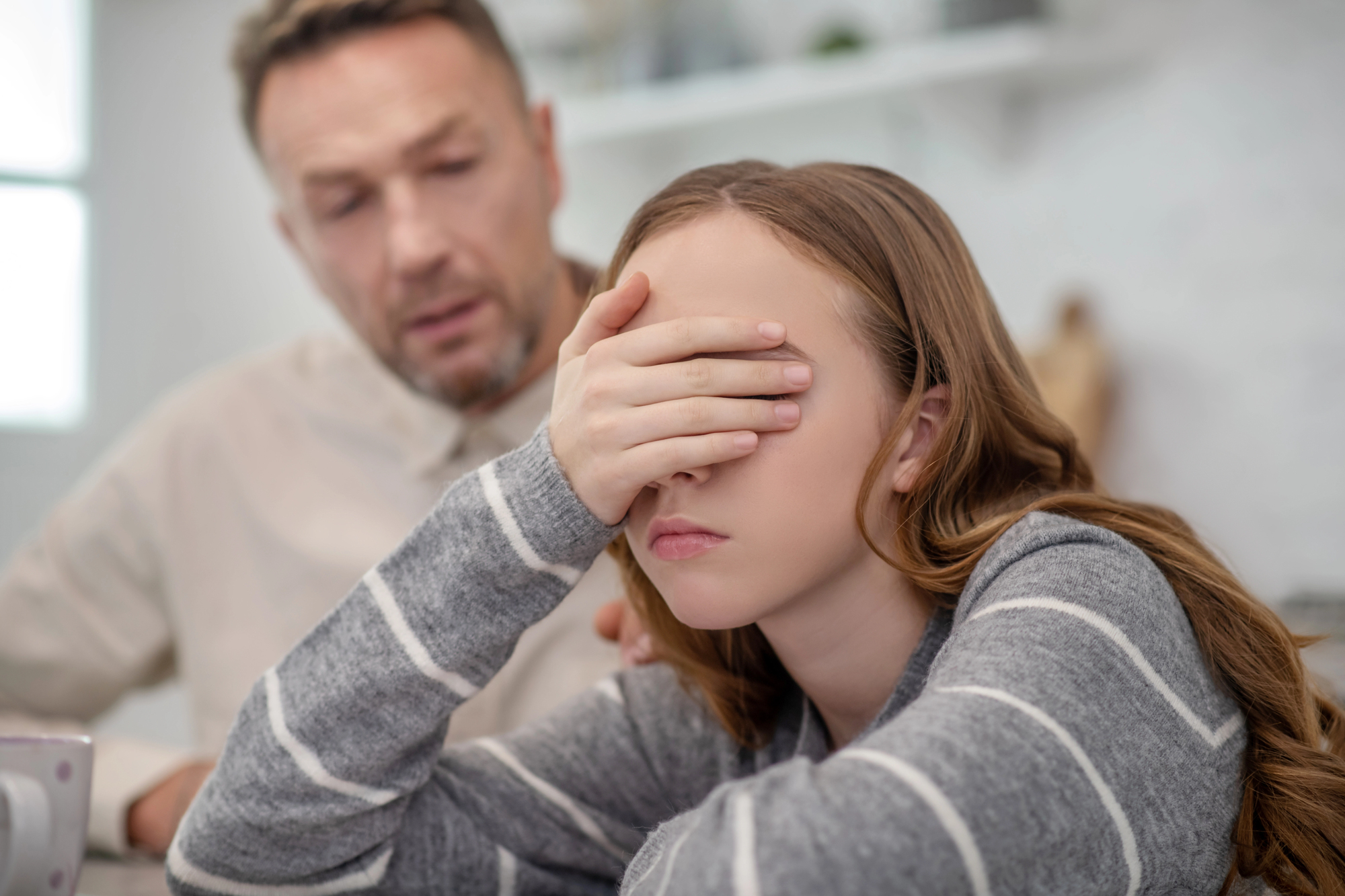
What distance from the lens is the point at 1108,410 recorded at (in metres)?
1.81

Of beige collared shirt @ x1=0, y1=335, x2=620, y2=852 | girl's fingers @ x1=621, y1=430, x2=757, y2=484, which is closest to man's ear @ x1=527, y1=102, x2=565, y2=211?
beige collared shirt @ x1=0, y1=335, x2=620, y2=852

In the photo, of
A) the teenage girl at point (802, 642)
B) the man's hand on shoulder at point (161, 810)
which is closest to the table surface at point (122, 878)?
the man's hand on shoulder at point (161, 810)

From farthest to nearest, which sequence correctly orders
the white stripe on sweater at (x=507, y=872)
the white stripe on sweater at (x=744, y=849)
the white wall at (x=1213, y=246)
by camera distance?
the white wall at (x=1213, y=246), the white stripe on sweater at (x=507, y=872), the white stripe on sweater at (x=744, y=849)

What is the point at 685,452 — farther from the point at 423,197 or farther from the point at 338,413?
the point at 338,413

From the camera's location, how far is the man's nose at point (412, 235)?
1.15 m

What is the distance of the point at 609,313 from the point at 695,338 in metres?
0.07

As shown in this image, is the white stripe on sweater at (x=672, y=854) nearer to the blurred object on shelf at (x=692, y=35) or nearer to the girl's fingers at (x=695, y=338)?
the girl's fingers at (x=695, y=338)

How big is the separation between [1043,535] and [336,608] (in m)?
0.43

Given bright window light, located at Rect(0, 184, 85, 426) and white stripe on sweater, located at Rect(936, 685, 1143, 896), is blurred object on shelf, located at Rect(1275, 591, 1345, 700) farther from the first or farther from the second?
bright window light, located at Rect(0, 184, 85, 426)

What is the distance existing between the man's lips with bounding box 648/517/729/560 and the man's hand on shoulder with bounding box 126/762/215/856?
0.63 m

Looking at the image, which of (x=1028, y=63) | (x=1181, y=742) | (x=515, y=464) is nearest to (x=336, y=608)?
(x=515, y=464)

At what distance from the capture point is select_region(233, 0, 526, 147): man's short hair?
3.98 feet

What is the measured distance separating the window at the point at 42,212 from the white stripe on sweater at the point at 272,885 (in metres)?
1.99

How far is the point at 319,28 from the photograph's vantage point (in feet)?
4.00
